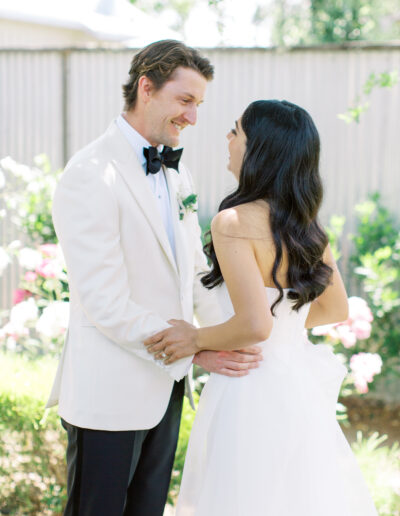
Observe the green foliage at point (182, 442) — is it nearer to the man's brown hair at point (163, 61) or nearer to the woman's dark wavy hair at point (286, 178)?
the woman's dark wavy hair at point (286, 178)

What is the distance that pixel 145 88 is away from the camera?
2412 millimetres

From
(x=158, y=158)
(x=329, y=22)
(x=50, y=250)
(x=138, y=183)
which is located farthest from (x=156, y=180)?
(x=329, y=22)

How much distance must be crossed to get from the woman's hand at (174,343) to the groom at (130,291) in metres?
0.03

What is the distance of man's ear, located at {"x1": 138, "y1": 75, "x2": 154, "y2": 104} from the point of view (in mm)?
2398

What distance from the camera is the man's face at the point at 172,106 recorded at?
240cm

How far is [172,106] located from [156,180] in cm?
29

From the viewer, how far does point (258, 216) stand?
2.06 m

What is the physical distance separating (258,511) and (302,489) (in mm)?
169

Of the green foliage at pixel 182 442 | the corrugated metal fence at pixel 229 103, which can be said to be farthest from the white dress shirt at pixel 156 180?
the corrugated metal fence at pixel 229 103

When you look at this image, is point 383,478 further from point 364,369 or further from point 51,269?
point 51,269

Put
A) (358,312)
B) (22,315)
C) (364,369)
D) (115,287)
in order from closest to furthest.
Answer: (115,287) < (22,315) < (364,369) < (358,312)

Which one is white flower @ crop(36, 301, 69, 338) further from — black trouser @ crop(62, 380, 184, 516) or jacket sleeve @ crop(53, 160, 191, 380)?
jacket sleeve @ crop(53, 160, 191, 380)

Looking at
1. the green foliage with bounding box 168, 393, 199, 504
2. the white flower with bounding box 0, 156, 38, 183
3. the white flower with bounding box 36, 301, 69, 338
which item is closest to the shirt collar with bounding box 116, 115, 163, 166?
the white flower with bounding box 36, 301, 69, 338

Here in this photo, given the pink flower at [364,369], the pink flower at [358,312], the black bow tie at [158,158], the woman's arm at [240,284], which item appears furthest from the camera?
the pink flower at [358,312]
